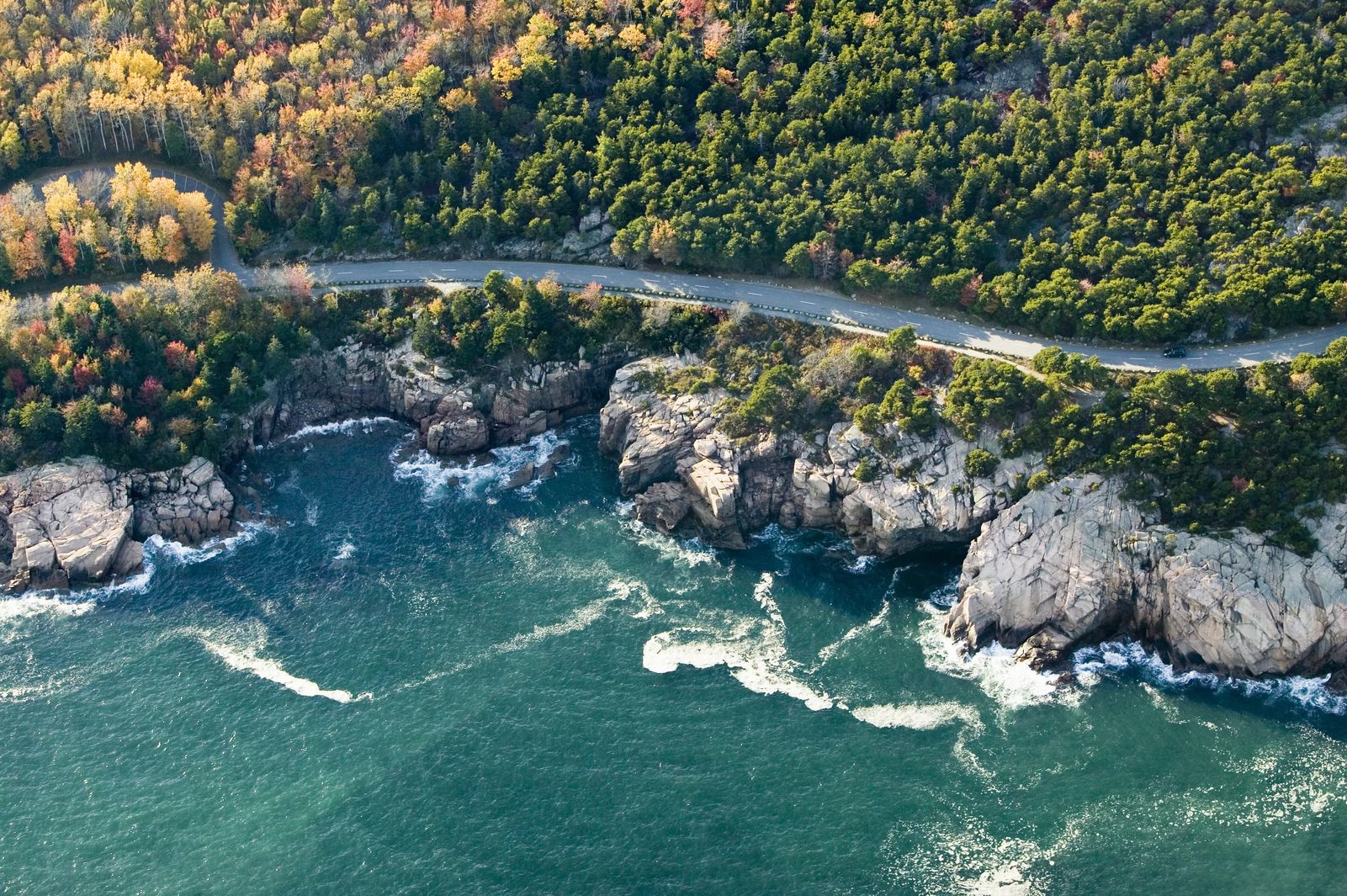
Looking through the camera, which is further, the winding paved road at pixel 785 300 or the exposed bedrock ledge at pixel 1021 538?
the winding paved road at pixel 785 300

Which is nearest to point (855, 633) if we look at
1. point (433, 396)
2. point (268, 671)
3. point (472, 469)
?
point (472, 469)

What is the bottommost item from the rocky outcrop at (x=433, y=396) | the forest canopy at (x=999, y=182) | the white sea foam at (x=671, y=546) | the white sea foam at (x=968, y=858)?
the white sea foam at (x=968, y=858)

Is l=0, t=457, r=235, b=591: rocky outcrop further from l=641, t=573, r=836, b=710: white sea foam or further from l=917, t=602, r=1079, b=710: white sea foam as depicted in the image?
l=917, t=602, r=1079, b=710: white sea foam

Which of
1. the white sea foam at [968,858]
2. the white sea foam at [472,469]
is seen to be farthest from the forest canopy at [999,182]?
the white sea foam at [968,858]

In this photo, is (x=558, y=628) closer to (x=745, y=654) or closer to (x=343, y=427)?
(x=745, y=654)

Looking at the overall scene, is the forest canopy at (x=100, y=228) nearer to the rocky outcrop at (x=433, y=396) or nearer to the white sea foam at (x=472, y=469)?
the rocky outcrop at (x=433, y=396)

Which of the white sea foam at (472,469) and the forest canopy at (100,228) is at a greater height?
the forest canopy at (100,228)
